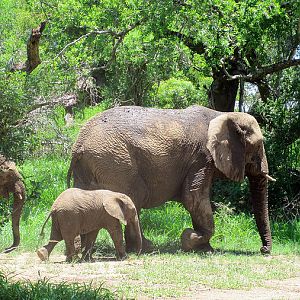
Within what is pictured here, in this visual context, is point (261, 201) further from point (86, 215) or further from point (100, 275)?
point (100, 275)

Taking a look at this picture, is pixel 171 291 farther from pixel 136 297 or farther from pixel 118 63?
pixel 118 63

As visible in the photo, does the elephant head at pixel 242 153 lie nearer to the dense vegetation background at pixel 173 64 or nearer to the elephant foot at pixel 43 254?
the dense vegetation background at pixel 173 64

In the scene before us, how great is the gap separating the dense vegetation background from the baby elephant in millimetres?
2162

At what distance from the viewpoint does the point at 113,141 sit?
10047 mm

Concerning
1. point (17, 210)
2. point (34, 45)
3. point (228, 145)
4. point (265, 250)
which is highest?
point (34, 45)

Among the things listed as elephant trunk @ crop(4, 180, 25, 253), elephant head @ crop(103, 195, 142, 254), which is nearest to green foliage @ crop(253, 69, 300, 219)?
elephant head @ crop(103, 195, 142, 254)

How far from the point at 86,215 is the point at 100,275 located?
3.90 feet

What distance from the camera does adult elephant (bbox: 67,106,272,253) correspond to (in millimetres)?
10078

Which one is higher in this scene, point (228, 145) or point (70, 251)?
point (228, 145)

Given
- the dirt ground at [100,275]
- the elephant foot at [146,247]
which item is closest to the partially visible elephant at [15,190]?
the dirt ground at [100,275]

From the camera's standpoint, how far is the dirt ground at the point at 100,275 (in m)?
7.26

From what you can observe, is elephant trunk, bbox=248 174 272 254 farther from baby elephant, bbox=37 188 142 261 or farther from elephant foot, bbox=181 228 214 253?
baby elephant, bbox=37 188 142 261

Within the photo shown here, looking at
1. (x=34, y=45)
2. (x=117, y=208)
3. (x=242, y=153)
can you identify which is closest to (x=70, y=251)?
(x=117, y=208)

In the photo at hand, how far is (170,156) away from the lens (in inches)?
410
